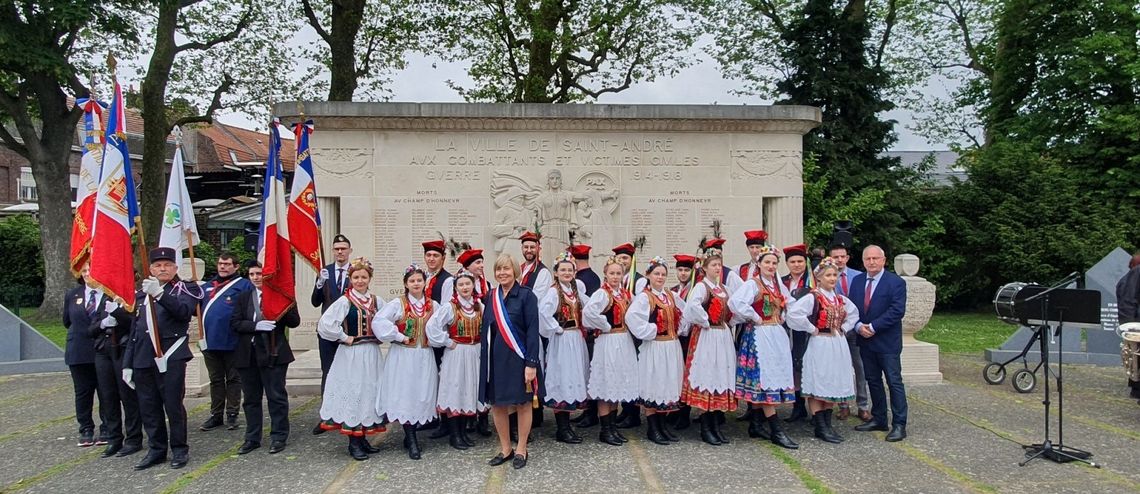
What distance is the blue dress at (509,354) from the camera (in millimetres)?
5949

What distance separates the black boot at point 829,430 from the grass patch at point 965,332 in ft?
21.5

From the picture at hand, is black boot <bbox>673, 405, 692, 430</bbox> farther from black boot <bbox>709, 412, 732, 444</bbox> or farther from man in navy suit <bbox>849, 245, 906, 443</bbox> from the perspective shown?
man in navy suit <bbox>849, 245, 906, 443</bbox>

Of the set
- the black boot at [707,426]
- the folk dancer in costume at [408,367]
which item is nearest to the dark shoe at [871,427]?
the black boot at [707,426]

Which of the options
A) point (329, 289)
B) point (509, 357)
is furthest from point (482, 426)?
point (329, 289)

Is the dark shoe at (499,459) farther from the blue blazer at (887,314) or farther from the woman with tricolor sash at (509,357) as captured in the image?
the blue blazer at (887,314)

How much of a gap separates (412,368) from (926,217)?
1668cm

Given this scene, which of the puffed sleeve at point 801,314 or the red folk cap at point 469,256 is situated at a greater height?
the red folk cap at point 469,256

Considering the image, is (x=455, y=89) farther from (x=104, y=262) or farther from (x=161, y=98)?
(x=104, y=262)

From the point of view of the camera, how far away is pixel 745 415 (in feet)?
24.8

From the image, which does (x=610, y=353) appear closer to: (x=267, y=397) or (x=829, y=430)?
(x=829, y=430)

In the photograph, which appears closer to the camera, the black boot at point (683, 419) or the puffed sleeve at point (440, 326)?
the puffed sleeve at point (440, 326)

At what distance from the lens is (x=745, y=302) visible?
647 centimetres

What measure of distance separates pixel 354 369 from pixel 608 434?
2.37 m

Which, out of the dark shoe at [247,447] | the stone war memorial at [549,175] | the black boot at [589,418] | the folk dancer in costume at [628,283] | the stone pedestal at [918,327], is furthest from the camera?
the stone war memorial at [549,175]
